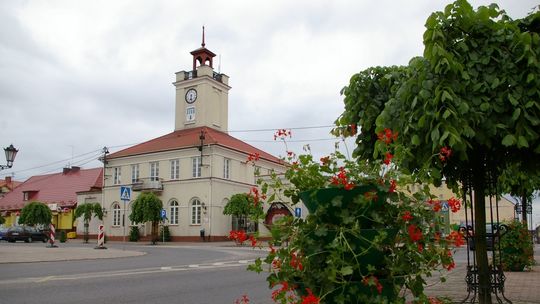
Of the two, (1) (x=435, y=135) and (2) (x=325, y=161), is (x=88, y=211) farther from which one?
(2) (x=325, y=161)

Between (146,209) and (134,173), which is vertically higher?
(134,173)

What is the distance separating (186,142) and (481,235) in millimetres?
41262

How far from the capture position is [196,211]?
147 feet

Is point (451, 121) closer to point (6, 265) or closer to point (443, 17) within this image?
point (443, 17)

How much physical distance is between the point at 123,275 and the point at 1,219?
2105 inches

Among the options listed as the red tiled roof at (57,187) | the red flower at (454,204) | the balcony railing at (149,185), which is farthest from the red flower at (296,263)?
the red tiled roof at (57,187)

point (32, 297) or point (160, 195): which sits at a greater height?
point (160, 195)

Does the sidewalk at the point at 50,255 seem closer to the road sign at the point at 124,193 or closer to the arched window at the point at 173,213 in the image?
the road sign at the point at 124,193

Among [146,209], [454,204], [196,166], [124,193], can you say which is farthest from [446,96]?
[196,166]

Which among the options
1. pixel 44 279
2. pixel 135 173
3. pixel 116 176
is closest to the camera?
pixel 44 279

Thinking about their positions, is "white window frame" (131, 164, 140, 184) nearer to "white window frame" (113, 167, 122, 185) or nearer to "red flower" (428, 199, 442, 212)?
"white window frame" (113, 167, 122, 185)

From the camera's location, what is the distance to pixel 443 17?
18.0 ft

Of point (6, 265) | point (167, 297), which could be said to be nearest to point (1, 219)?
point (6, 265)

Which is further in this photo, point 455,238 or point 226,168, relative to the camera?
point 226,168
